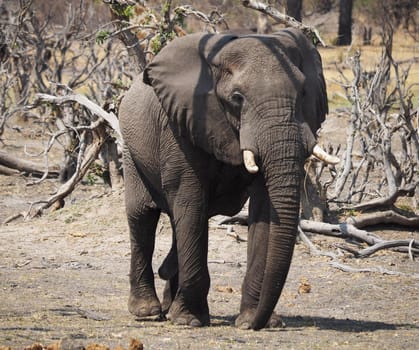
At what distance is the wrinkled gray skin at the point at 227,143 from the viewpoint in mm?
6203

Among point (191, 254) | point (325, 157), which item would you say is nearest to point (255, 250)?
point (191, 254)

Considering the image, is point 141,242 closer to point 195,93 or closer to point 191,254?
point 191,254

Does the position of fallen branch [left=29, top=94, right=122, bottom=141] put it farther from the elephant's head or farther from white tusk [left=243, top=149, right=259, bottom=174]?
white tusk [left=243, top=149, right=259, bottom=174]

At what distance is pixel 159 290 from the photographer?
8906 millimetres

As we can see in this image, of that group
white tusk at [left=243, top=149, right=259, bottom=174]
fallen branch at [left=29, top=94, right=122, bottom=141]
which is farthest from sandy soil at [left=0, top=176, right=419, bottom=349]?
white tusk at [left=243, top=149, right=259, bottom=174]

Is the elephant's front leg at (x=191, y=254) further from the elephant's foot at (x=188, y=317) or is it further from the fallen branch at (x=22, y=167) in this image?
the fallen branch at (x=22, y=167)

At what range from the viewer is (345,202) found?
11.7m

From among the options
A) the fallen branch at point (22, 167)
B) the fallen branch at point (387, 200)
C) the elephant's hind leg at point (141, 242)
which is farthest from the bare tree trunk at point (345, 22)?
the elephant's hind leg at point (141, 242)

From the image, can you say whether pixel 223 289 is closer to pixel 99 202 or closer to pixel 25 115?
pixel 99 202

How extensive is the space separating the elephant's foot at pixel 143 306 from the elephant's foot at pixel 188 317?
0.45 meters

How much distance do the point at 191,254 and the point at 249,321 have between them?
55 cm

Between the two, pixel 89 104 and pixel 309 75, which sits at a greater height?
pixel 309 75

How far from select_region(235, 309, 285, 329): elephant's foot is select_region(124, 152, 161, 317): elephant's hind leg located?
3.10ft

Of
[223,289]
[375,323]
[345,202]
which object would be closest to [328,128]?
[345,202]
